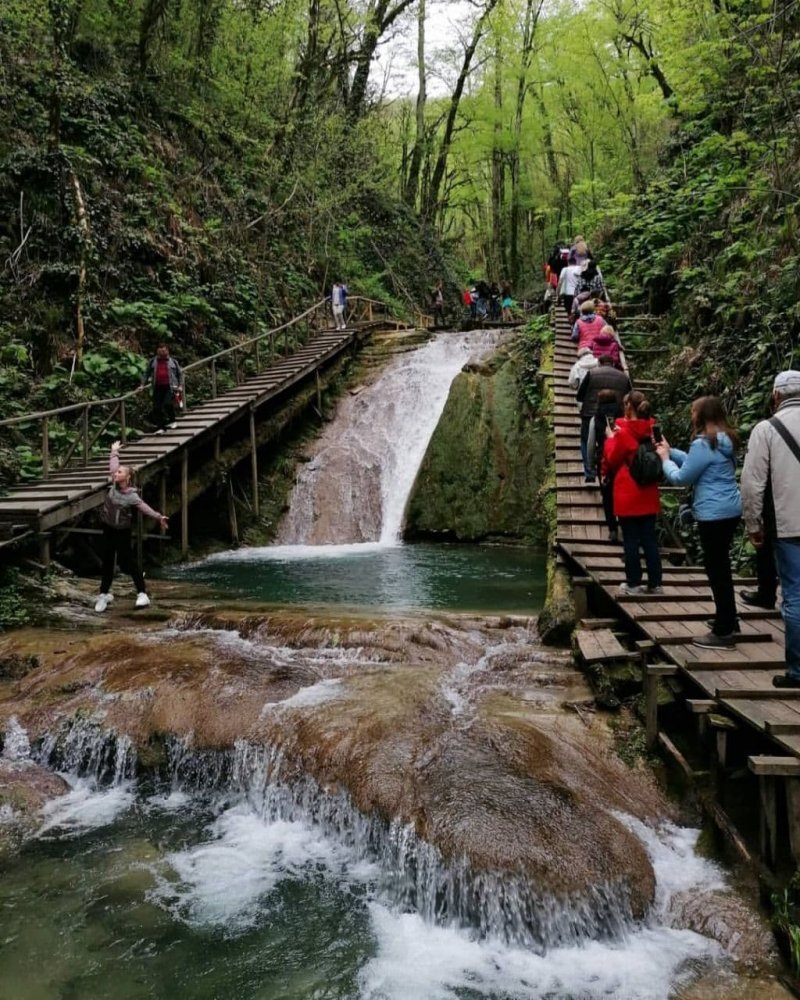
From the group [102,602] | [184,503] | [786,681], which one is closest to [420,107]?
[184,503]

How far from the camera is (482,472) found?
15.2m

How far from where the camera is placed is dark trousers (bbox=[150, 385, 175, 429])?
43.1 feet

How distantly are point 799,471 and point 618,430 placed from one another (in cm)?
219

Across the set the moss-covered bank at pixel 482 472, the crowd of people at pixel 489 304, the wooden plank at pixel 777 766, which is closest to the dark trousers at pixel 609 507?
the wooden plank at pixel 777 766

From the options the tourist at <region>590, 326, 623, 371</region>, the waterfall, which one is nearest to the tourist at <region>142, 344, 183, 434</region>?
the waterfall

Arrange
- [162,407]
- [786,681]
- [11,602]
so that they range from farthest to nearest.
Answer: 1. [162,407]
2. [11,602]
3. [786,681]

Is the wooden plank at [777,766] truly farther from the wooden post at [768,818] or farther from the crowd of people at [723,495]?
the crowd of people at [723,495]

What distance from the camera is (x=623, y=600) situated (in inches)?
255

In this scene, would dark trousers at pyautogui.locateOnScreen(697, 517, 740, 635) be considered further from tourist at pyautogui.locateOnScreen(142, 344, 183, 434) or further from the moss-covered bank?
tourist at pyautogui.locateOnScreen(142, 344, 183, 434)

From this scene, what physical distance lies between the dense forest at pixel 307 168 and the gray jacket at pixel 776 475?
5.40 metres

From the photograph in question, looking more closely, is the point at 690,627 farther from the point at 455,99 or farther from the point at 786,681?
the point at 455,99

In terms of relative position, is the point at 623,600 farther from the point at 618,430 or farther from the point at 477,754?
the point at 477,754

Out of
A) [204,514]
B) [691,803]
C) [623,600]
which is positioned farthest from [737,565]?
Answer: [204,514]

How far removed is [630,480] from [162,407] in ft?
32.0
